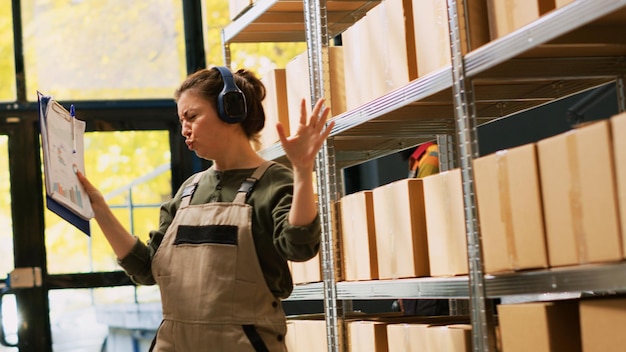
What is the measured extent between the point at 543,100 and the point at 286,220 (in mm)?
1189

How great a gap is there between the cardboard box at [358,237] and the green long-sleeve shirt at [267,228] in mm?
601

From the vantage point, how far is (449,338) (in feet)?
8.42

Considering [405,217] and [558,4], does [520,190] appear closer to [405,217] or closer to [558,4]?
[558,4]

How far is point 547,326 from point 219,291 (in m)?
0.81

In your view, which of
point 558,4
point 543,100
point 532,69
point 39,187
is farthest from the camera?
point 39,187

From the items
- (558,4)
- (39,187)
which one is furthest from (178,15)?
(558,4)

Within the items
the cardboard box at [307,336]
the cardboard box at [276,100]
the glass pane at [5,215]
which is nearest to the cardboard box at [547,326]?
the cardboard box at [307,336]

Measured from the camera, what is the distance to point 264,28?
13.6ft

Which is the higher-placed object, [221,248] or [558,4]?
[558,4]

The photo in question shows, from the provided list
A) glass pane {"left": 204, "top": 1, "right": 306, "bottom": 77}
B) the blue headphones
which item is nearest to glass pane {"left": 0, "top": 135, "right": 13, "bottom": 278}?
glass pane {"left": 204, "top": 1, "right": 306, "bottom": 77}

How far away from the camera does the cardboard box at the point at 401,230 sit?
278cm

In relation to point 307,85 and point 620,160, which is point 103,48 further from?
point 620,160

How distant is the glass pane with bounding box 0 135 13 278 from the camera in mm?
5602

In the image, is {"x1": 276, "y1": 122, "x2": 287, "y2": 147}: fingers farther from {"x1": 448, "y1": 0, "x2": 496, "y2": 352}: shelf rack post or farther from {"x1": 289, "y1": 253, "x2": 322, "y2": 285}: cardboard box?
{"x1": 289, "y1": 253, "x2": 322, "y2": 285}: cardboard box
